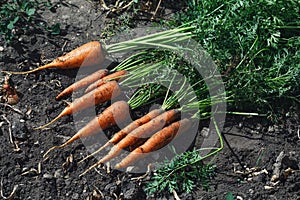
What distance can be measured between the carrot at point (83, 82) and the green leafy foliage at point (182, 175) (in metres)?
0.66

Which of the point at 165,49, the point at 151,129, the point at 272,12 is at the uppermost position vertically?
the point at 272,12

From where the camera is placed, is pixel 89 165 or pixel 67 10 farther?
pixel 67 10

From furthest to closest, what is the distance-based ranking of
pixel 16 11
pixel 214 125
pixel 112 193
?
pixel 16 11 → pixel 214 125 → pixel 112 193

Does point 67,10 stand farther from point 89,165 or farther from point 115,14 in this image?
point 89,165

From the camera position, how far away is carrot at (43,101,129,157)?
3.31 m

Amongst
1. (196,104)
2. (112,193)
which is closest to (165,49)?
(196,104)

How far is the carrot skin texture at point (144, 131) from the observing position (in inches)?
129

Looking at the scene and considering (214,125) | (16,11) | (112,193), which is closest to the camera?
(112,193)

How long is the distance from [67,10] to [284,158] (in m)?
1.64

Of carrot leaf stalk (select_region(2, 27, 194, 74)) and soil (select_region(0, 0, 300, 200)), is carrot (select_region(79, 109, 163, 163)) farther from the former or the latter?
carrot leaf stalk (select_region(2, 27, 194, 74))

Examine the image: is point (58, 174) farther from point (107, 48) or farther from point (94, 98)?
point (107, 48)

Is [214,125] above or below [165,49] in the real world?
below

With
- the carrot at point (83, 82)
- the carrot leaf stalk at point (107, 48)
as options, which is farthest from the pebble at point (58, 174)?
the carrot leaf stalk at point (107, 48)

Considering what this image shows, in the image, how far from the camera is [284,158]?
327 cm
